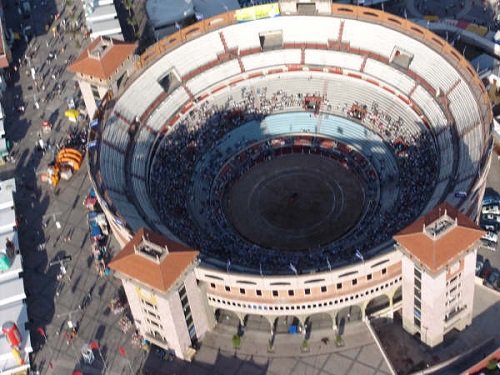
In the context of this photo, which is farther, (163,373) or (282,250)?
(282,250)

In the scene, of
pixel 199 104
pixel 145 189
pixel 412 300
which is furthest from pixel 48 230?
pixel 412 300

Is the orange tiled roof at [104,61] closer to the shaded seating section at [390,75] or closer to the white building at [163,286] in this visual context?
the shaded seating section at [390,75]

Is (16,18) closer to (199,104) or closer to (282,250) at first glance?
(199,104)

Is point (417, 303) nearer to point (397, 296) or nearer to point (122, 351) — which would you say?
point (397, 296)

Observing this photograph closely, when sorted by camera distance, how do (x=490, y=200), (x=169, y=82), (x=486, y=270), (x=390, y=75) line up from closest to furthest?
(x=486, y=270) < (x=490, y=200) < (x=390, y=75) < (x=169, y=82)

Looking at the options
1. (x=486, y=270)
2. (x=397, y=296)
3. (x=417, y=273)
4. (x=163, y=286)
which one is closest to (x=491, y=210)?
(x=486, y=270)

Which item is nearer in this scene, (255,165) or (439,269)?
(439,269)

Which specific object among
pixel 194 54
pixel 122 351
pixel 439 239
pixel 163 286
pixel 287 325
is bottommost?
pixel 122 351
